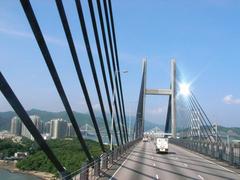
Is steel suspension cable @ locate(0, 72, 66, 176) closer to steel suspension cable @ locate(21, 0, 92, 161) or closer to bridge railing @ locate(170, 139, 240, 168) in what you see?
steel suspension cable @ locate(21, 0, 92, 161)

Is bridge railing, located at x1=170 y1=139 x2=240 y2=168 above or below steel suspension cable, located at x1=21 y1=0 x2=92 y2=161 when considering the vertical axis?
below

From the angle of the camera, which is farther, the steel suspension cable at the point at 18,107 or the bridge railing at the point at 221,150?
the bridge railing at the point at 221,150

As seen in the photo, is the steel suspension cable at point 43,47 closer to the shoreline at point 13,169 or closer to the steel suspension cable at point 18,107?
the steel suspension cable at point 18,107

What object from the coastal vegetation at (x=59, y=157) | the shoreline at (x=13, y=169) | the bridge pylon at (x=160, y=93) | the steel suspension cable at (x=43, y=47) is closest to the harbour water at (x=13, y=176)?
the shoreline at (x=13, y=169)

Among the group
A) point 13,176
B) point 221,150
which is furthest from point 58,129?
point 221,150

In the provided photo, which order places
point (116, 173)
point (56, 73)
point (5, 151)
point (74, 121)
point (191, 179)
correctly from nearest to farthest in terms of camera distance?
point (56, 73), point (74, 121), point (191, 179), point (116, 173), point (5, 151)

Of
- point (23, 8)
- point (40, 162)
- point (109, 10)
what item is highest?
point (109, 10)

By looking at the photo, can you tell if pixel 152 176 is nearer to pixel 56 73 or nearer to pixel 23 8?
pixel 56 73

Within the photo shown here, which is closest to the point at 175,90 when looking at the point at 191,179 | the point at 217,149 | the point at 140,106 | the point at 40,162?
the point at 140,106

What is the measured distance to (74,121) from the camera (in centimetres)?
1886

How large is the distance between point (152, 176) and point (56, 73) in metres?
12.8

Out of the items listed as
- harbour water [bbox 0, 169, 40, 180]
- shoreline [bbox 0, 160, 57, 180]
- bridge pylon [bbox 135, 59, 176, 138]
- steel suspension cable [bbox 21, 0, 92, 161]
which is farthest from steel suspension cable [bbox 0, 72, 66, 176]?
harbour water [bbox 0, 169, 40, 180]

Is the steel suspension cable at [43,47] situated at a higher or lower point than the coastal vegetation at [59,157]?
higher

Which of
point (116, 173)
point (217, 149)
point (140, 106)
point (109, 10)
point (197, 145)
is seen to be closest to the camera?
point (116, 173)
